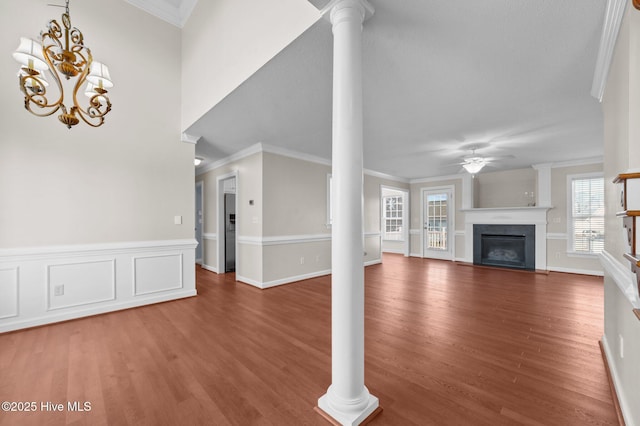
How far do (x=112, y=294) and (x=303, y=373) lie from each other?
2.89 meters

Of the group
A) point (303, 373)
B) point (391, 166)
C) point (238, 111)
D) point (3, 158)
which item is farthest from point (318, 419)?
point (391, 166)

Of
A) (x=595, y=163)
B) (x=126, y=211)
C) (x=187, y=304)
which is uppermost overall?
(x=595, y=163)

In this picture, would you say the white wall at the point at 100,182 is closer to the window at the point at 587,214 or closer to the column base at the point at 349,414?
the column base at the point at 349,414

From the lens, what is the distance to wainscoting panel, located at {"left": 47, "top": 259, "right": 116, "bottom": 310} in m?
3.00

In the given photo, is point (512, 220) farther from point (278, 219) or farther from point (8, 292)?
point (8, 292)

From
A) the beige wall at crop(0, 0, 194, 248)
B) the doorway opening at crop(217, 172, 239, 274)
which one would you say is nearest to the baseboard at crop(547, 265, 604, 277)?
the doorway opening at crop(217, 172, 239, 274)

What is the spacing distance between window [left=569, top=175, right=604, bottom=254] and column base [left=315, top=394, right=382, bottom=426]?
6547 mm

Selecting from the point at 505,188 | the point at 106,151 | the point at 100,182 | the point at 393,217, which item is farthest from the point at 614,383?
the point at 393,217

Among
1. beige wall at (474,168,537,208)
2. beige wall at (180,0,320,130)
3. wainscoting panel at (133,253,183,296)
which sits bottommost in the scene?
wainscoting panel at (133,253,183,296)

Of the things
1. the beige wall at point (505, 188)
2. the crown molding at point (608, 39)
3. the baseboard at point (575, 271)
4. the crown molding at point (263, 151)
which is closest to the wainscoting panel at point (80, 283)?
the crown molding at point (263, 151)

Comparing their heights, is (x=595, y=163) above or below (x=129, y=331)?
above

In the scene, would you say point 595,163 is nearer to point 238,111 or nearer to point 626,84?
point 626,84

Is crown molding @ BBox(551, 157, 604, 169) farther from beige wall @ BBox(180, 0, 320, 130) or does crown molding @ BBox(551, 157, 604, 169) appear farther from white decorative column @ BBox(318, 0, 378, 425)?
beige wall @ BBox(180, 0, 320, 130)

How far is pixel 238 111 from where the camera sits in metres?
3.17
